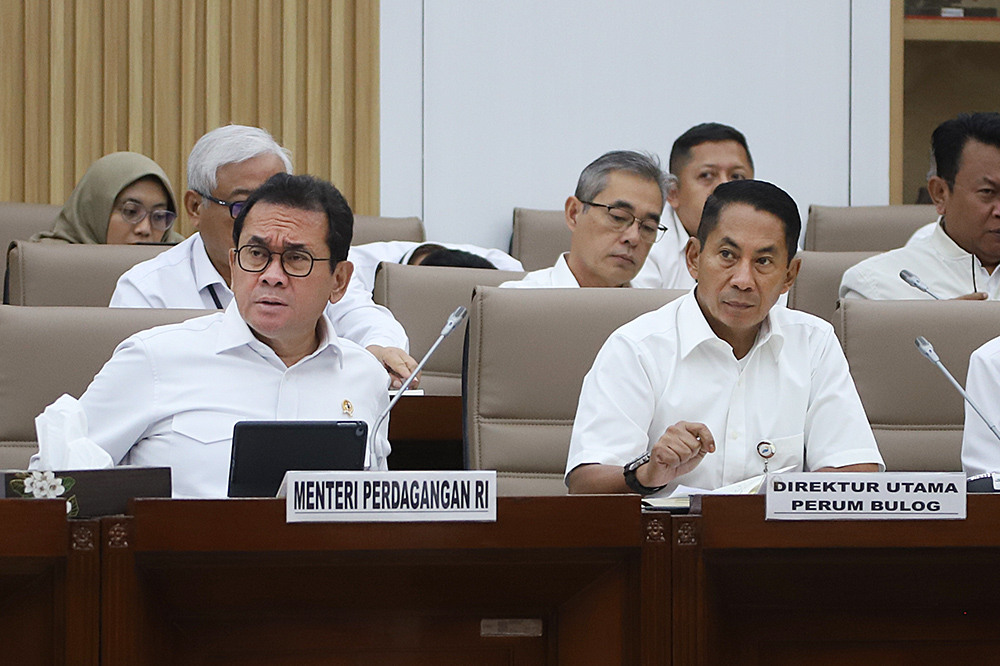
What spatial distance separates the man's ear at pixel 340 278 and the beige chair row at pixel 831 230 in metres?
1.98

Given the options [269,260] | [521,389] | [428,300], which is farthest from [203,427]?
[428,300]

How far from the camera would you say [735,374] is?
1.92m

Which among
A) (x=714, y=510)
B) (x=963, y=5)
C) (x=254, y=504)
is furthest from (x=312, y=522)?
(x=963, y=5)

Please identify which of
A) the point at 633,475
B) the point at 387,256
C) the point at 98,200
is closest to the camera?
the point at 633,475

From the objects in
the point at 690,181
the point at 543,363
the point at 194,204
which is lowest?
the point at 543,363

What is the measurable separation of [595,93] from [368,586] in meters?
3.22

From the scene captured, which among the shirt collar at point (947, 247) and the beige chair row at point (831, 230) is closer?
the shirt collar at point (947, 247)

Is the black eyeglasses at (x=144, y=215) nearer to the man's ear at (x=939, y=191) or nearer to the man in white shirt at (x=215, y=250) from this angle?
the man in white shirt at (x=215, y=250)

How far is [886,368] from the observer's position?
2129 millimetres

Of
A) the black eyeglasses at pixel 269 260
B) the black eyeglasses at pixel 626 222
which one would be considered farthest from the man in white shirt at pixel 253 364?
the black eyeglasses at pixel 626 222

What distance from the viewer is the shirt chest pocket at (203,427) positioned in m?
1.78

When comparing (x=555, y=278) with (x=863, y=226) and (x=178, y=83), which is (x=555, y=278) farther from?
(x=178, y=83)

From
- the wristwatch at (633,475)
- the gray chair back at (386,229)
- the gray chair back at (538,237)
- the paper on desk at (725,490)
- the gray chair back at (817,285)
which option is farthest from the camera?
the gray chair back at (538,237)

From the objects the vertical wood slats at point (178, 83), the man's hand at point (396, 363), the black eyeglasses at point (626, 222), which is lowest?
the man's hand at point (396, 363)
